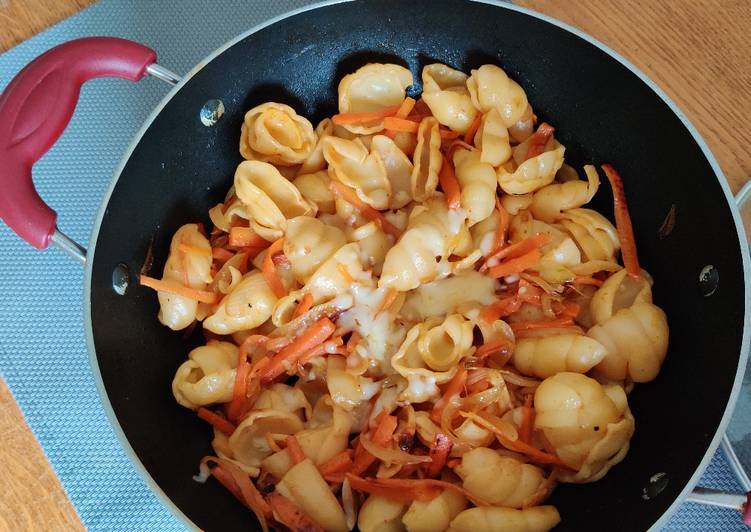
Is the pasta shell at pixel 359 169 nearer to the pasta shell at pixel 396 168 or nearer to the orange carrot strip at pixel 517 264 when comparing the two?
the pasta shell at pixel 396 168

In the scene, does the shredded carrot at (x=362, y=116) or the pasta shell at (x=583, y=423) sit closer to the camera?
the pasta shell at (x=583, y=423)

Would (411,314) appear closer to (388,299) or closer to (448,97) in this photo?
(388,299)

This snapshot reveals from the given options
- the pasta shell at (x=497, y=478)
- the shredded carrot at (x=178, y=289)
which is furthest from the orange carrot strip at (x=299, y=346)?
the pasta shell at (x=497, y=478)

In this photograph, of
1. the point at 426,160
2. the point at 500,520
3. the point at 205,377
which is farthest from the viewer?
the point at 426,160

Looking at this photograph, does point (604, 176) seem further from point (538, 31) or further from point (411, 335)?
point (411, 335)

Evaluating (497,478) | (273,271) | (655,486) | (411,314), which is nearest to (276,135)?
(273,271)

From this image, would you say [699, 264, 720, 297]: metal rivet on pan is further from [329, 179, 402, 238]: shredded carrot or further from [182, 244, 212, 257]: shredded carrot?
[182, 244, 212, 257]: shredded carrot
